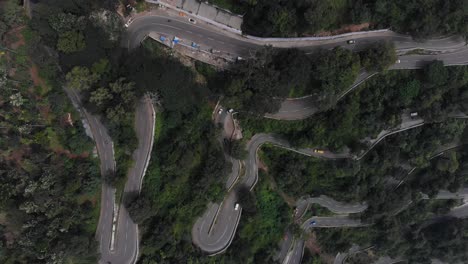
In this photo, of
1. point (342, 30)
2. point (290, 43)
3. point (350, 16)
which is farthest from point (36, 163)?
point (350, 16)

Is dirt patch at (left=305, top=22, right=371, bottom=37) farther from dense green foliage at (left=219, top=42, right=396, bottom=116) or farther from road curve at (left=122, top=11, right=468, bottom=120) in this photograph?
dense green foliage at (left=219, top=42, right=396, bottom=116)

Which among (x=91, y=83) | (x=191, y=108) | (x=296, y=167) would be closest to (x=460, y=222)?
(x=296, y=167)

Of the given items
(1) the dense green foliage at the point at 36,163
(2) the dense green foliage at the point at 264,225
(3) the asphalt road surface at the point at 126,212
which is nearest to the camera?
(1) the dense green foliage at the point at 36,163

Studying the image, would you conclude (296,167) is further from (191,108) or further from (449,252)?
(449,252)

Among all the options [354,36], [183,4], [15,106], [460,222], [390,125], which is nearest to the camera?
[15,106]

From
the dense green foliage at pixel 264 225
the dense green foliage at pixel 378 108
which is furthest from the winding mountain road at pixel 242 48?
the dense green foliage at pixel 264 225

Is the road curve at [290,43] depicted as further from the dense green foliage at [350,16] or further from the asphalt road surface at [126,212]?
the asphalt road surface at [126,212]
